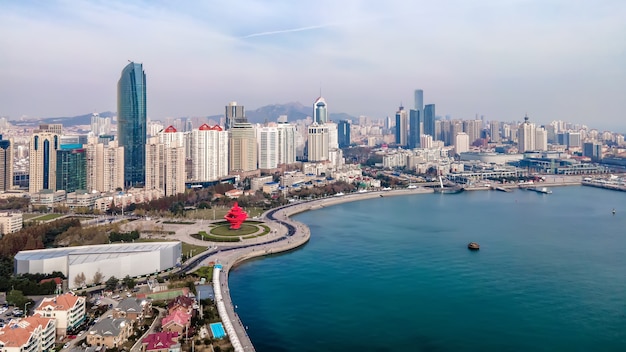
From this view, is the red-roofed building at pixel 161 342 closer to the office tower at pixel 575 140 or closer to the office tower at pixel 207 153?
the office tower at pixel 207 153

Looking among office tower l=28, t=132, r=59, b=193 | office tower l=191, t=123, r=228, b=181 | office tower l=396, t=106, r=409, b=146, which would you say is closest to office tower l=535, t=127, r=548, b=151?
office tower l=396, t=106, r=409, b=146

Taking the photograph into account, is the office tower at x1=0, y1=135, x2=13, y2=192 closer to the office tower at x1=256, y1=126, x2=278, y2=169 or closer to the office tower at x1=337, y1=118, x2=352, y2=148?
the office tower at x1=256, y1=126, x2=278, y2=169

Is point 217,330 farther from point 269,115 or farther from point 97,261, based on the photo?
point 269,115

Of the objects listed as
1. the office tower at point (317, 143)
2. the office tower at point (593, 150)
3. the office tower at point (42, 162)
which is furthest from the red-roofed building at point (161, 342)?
the office tower at point (593, 150)

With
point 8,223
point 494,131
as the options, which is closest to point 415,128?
point 494,131

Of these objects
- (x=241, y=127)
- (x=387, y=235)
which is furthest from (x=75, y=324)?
(x=241, y=127)

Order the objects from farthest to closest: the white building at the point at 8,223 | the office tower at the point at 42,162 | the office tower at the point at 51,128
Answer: the office tower at the point at 51,128 < the office tower at the point at 42,162 < the white building at the point at 8,223

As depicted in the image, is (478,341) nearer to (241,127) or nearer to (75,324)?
(75,324)
